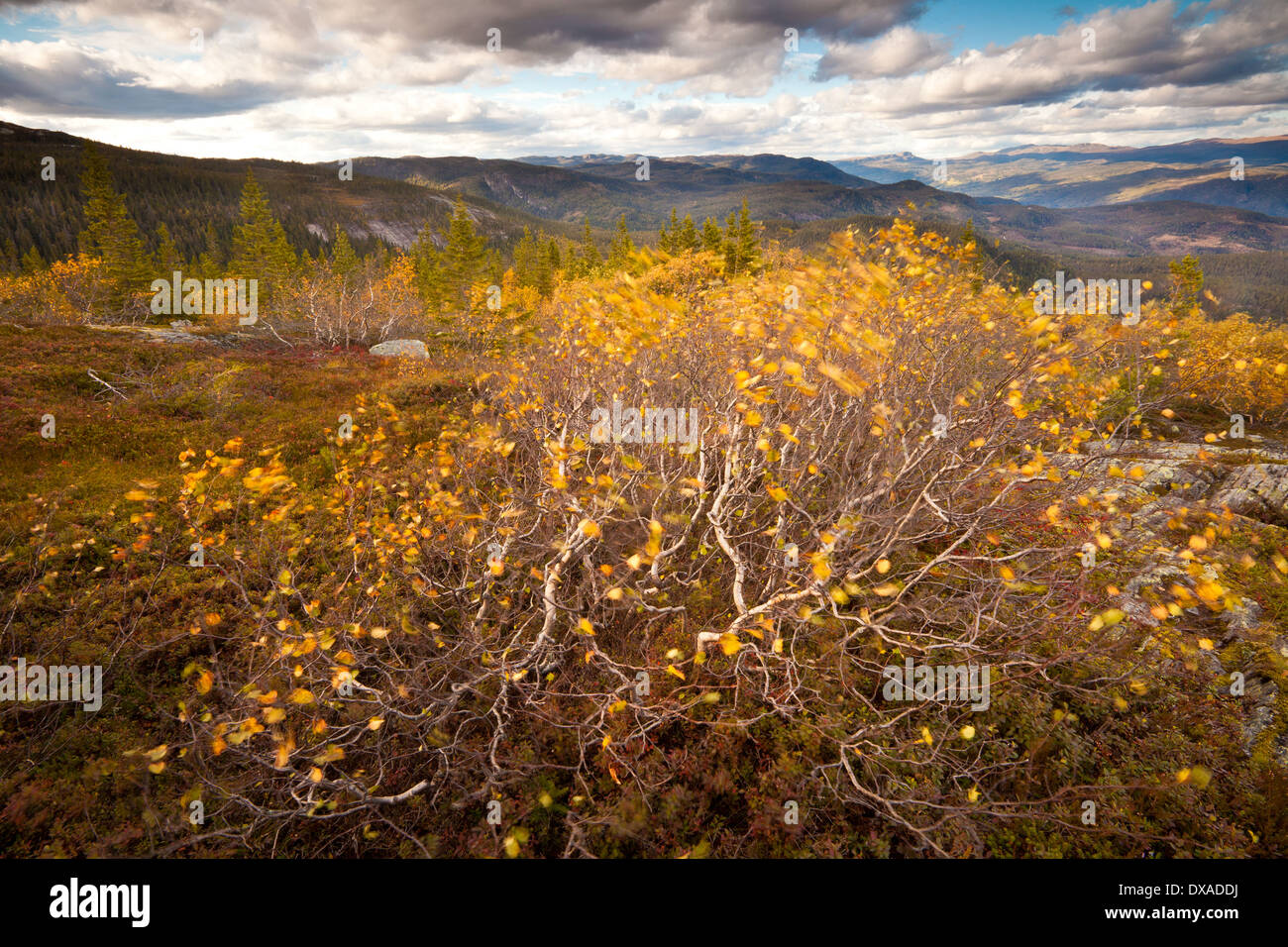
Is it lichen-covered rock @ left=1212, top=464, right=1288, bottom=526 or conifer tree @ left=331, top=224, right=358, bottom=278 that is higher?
conifer tree @ left=331, top=224, right=358, bottom=278

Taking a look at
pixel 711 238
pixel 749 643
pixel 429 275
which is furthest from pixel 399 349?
pixel 749 643

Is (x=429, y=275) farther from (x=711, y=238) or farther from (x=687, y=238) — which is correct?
(x=711, y=238)

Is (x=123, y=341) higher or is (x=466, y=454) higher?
(x=123, y=341)

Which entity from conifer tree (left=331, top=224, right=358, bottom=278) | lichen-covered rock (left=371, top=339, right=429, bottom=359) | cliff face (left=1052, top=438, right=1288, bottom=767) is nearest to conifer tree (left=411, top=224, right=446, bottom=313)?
conifer tree (left=331, top=224, right=358, bottom=278)

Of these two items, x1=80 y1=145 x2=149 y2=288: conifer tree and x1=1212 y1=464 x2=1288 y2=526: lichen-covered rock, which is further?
x1=80 y1=145 x2=149 y2=288: conifer tree

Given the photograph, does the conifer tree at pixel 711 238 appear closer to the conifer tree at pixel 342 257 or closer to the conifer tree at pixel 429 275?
the conifer tree at pixel 429 275

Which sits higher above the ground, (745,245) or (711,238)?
(711,238)

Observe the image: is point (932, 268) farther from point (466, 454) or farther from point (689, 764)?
point (466, 454)

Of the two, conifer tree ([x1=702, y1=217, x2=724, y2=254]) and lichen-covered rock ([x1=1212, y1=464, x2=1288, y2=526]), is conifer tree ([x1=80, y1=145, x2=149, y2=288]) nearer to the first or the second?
conifer tree ([x1=702, y1=217, x2=724, y2=254])

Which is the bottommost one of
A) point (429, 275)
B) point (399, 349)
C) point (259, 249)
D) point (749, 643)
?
point (749, 643)

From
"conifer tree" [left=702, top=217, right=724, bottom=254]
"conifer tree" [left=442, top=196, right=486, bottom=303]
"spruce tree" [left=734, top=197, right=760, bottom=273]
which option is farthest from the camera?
"conifer tree" [left=702, top=217, right=724, bottom=254]

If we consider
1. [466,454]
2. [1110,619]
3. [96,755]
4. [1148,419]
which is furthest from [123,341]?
[1148,419]

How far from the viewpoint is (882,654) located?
19.9 ft

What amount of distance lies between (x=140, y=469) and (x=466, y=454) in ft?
26.3
